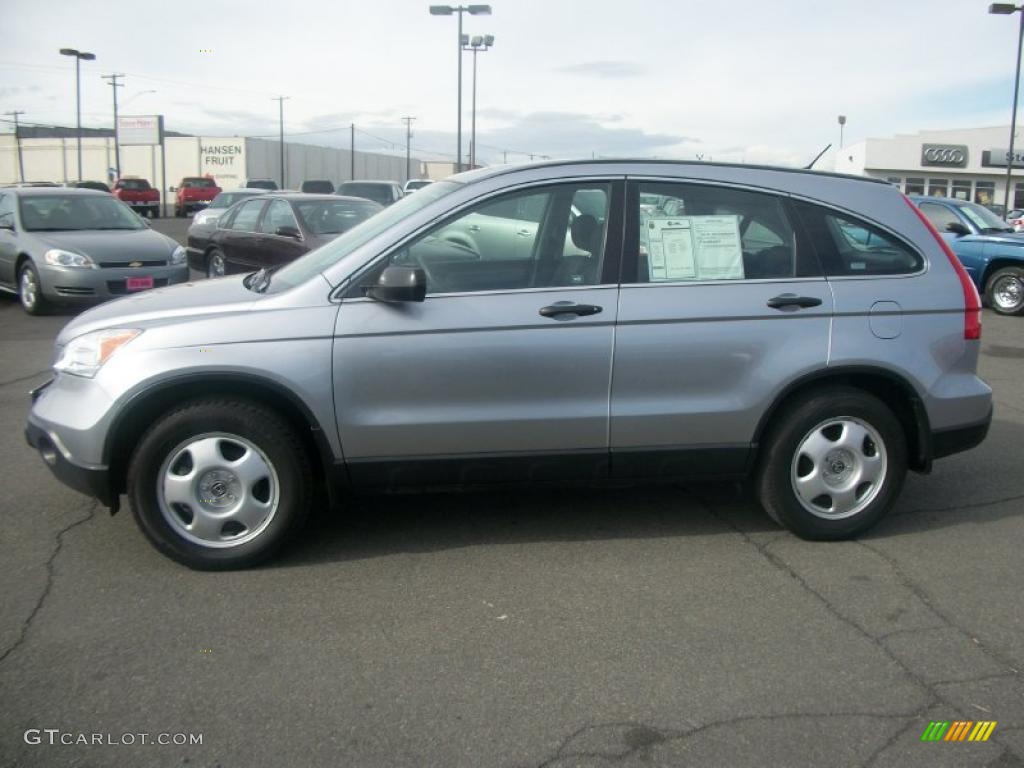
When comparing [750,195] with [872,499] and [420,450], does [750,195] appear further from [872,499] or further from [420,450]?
[420,450]

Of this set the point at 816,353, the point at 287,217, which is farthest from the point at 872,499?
the point at 287,217

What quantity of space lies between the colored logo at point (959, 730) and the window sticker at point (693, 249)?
211 centimetres

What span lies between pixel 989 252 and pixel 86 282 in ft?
40.9

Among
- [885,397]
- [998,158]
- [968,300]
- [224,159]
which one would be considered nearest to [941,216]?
[968,300]

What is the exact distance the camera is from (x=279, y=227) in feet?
38.7

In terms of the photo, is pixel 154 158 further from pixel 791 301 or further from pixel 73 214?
pixel 791 301

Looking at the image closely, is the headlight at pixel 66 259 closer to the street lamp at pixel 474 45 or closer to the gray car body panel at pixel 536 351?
the gray car body panel at pixel 536 351

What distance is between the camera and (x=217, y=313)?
3994 millimetres

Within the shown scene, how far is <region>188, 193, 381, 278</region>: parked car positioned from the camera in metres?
11.6

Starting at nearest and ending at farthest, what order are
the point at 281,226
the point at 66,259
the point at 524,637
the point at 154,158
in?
the point at 524,637 → the point at 66,259 → the point at 281,226 → the point at 154,158

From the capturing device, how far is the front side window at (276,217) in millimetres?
11883

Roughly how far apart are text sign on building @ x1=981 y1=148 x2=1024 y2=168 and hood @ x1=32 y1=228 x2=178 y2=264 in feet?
157

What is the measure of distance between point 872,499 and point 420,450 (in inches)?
86.6

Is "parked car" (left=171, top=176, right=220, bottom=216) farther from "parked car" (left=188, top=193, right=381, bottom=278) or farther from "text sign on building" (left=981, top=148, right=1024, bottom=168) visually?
"text sign on building" (left=981, top=148, right=1024, bottom=168)
